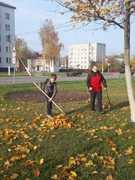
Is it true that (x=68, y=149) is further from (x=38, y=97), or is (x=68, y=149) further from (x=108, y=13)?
(x=38, y=97)

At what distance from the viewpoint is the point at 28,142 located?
530cm

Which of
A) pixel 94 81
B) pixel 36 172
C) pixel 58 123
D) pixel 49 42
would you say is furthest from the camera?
pixel 49 42

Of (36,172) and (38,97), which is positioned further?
(38,97)

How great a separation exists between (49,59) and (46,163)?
223 ft

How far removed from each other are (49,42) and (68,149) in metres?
67.0

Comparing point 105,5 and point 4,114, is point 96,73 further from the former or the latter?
point 4,114

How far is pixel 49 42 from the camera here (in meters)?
70.3

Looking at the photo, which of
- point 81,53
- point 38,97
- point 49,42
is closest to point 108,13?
point 38,97

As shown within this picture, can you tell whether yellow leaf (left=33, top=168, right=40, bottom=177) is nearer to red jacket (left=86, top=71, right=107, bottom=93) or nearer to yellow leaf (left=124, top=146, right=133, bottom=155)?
yellow leaf (left=124, top=146, right=133, bottom=155)

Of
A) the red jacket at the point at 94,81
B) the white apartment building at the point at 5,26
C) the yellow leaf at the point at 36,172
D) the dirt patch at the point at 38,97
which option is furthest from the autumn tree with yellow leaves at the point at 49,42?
the yellow leaf at the point at 36,172

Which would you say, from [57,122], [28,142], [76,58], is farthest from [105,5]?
[76,58]

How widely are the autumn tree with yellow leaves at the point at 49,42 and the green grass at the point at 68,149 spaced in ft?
210

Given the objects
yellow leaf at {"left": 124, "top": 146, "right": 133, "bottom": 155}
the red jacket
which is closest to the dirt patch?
the red jacket

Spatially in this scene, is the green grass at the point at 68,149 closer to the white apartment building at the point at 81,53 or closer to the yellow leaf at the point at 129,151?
the yellow leaf at the point at 129,151
